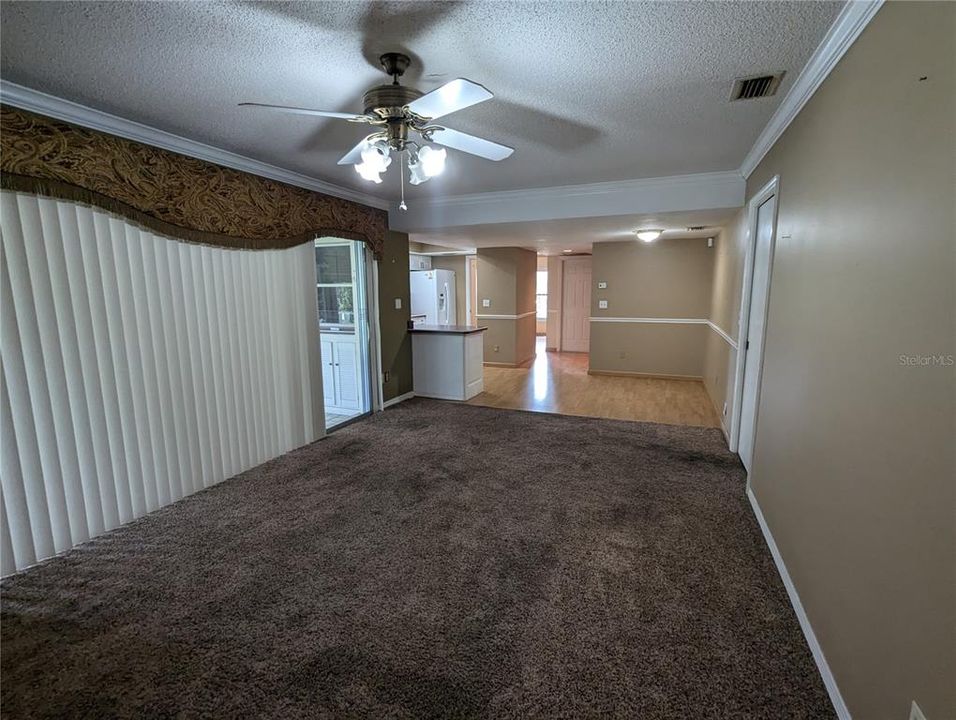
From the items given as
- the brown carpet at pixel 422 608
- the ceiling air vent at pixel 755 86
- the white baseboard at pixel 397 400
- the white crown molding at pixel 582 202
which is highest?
the ceiling air vent at pixel 755 86

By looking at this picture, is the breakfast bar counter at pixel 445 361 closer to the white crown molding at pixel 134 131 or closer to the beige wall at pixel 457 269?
the white crown molding at pixel 134 131

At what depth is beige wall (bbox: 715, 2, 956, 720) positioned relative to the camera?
40.3 inches

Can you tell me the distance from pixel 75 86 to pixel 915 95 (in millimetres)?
3256

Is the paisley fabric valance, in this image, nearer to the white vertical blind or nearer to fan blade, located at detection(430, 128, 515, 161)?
the white vertical blind

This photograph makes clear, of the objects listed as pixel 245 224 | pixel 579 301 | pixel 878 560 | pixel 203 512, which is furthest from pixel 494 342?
pixel 878 560

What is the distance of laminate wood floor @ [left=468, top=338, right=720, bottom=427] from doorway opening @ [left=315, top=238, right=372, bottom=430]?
1393 mm

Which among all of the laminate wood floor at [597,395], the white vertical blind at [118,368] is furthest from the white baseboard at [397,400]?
the white vertical blind at [118,368]

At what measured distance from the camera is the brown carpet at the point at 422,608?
1.50 metres

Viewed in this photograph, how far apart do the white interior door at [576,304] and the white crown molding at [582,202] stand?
16.6ft

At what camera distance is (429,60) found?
1.84 meters

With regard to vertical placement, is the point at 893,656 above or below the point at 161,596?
above

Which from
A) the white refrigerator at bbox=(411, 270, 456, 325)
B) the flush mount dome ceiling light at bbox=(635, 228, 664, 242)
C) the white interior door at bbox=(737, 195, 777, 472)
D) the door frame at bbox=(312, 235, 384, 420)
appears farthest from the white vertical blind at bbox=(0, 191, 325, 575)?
the white refrigerator at bbox=(411, 270, 456, 325)

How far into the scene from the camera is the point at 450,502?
9.47ft

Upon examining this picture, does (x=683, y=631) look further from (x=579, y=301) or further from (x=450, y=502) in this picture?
(x=579, y=301)
